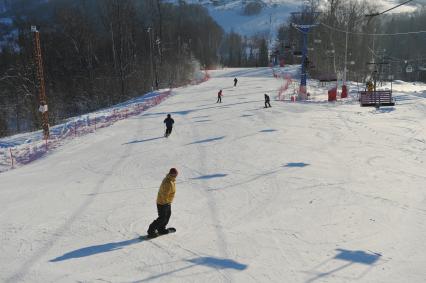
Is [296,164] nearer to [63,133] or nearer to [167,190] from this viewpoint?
[167,190]

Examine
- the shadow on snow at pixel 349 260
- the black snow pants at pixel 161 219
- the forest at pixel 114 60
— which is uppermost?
the forest at pixel 114 60

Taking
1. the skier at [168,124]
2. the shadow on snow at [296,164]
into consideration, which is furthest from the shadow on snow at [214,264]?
the skier at [168,124]

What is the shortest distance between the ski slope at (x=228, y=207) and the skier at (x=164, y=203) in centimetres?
26

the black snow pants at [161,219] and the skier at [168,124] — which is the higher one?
the skier at [168,124]

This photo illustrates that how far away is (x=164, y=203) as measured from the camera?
33.0ft

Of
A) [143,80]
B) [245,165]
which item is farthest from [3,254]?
[143,80]

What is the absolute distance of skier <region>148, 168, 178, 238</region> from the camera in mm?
10000

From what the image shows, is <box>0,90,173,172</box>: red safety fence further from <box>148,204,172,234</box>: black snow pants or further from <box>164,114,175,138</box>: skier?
<box>148,204,172,234</box>: black snow pants

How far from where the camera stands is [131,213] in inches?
478

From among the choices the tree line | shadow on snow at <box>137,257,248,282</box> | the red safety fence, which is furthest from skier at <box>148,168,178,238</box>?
the tree line

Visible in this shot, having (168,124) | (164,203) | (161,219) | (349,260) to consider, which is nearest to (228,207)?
(161,219)

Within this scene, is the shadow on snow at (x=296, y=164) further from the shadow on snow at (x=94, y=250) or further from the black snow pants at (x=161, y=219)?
the shadow on snow at (x=94, y=250)

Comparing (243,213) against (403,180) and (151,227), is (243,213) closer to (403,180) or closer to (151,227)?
A: (151,227)

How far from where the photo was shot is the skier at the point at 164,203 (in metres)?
10.0
